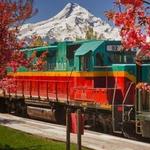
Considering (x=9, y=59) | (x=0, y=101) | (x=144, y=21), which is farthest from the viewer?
(x=0, y=101)

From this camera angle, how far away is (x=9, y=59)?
54.3ft

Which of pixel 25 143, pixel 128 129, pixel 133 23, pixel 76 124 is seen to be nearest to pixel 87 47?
pixel 128 129

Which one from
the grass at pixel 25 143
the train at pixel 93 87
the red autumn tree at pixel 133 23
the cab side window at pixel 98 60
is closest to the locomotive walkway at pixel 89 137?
the train at pixel 93 87

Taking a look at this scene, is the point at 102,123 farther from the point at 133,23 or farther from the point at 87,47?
the point at 133,23

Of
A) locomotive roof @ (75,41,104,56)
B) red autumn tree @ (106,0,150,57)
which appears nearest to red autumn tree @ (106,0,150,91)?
red autumn tree @ (106,0,150,57)

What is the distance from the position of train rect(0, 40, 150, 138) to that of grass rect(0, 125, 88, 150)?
9.42ft

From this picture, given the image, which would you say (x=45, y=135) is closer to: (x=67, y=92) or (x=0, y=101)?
(x=67, y=92)

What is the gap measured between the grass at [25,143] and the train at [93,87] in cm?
287

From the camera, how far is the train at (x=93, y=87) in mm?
18875

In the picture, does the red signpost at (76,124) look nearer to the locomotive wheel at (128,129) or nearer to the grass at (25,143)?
the grass at (25,143)

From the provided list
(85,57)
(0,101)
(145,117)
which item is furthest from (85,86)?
(0,101)

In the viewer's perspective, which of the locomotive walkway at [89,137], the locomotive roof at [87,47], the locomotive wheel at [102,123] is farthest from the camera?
the locomotive roof at [87,47]

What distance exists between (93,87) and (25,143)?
575 cm

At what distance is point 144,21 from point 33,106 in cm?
2010
